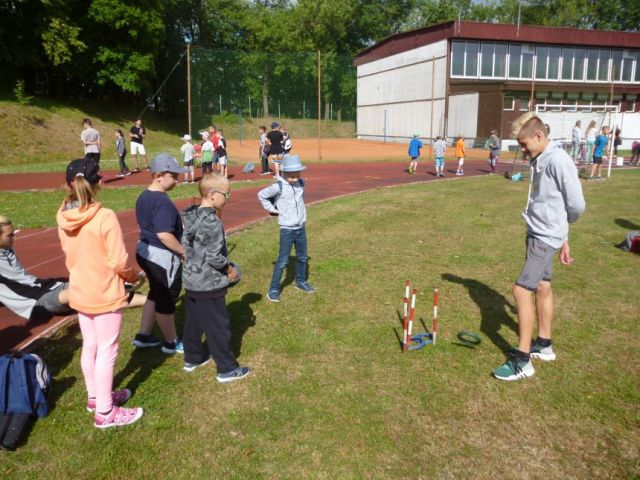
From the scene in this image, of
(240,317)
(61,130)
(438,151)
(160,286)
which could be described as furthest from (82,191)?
(61,130)

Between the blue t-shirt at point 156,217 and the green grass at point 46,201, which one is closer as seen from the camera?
the blue t-shirt at point 156,217

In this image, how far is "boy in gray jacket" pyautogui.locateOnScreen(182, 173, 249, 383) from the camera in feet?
12.9

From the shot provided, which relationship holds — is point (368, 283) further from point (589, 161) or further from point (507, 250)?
point (589, 161)

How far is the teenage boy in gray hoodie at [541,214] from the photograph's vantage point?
4.00 meters

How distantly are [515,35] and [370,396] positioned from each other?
132 feet

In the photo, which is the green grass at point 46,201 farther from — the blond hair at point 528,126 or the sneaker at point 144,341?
the blond hair at point 528,126

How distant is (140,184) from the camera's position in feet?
53.5

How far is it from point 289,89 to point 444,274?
36.0 metres

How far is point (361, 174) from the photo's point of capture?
20.4 metres

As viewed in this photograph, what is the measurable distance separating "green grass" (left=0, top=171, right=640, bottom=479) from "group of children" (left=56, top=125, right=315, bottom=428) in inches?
8.0

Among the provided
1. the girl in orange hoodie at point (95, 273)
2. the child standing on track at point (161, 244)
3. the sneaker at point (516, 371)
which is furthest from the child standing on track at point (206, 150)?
the sneaker at point (516, 371)

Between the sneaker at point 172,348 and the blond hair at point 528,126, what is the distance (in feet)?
12.1

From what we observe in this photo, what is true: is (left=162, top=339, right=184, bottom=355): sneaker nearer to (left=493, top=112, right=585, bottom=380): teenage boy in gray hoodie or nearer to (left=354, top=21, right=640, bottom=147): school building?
(left=493, top=112, right=585, bottom=380): teenage boy in gray hoodie

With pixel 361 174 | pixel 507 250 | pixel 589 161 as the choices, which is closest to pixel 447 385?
pixel 507 250
